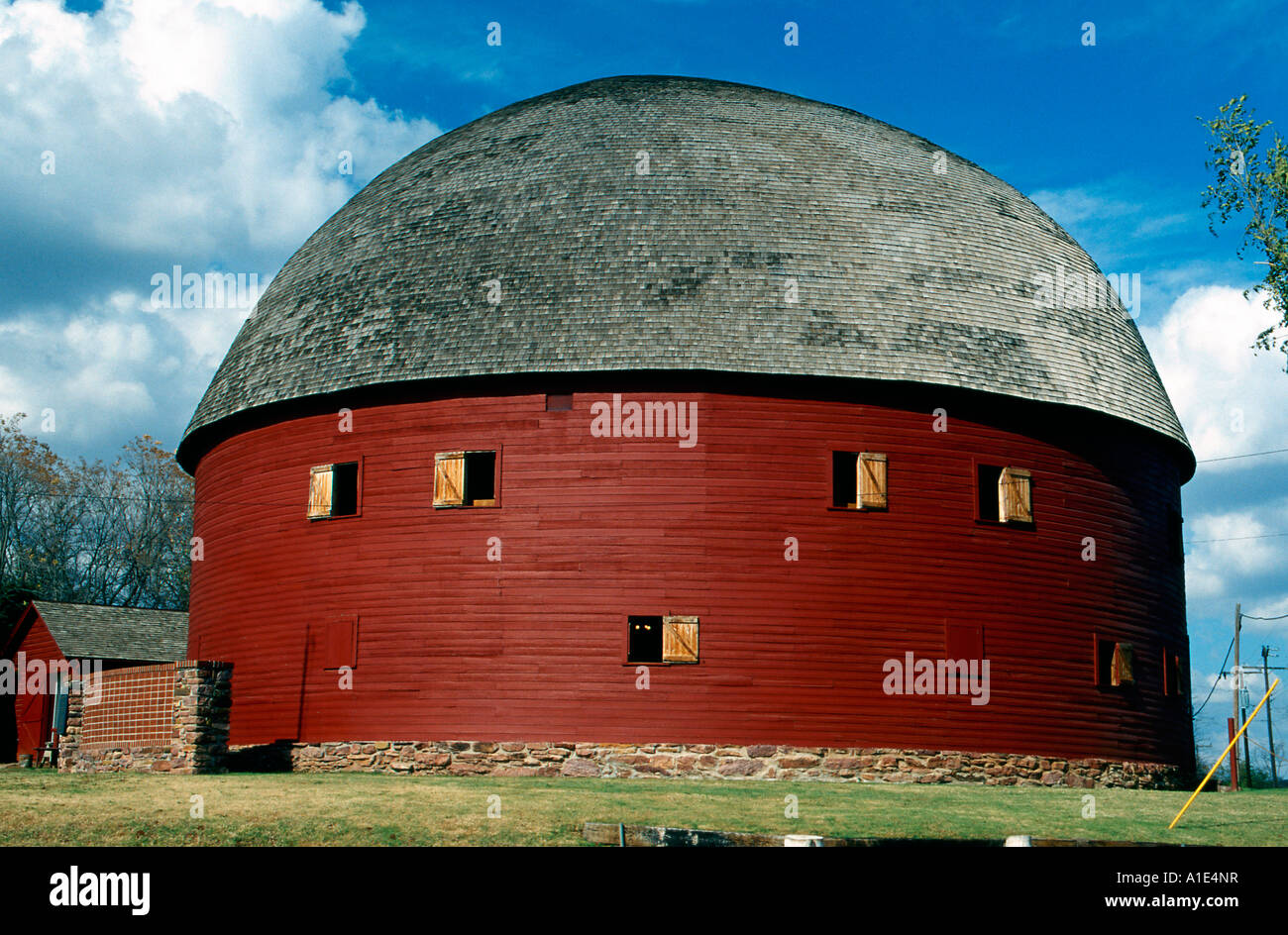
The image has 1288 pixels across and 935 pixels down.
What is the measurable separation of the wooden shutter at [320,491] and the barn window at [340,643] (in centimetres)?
181

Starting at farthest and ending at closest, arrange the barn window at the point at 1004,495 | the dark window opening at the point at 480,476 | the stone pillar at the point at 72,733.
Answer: the stone pillar at the point at 72,733 < the barn window at the point at 1004,495 < the dark window opening at the point at 480,476

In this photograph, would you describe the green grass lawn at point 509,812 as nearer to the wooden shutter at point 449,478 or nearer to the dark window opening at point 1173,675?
the wooden shutter at point 449,478

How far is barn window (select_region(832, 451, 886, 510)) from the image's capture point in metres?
21.0

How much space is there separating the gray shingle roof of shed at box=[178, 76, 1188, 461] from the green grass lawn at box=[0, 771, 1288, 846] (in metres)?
6.82

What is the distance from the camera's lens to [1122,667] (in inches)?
900

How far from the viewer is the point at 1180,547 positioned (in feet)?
84.6

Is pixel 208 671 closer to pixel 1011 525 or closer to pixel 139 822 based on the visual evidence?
pixel 139 822

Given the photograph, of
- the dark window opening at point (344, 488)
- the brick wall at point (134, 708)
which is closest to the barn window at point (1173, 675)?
the dark window opening at point (344, 488)

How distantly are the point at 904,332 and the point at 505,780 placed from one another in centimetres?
942

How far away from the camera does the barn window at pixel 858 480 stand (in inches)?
826

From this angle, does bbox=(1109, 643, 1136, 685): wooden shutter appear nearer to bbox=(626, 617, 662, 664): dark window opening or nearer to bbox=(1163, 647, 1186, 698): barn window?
bbox=(1163, 647, 1186, 698): barn window
